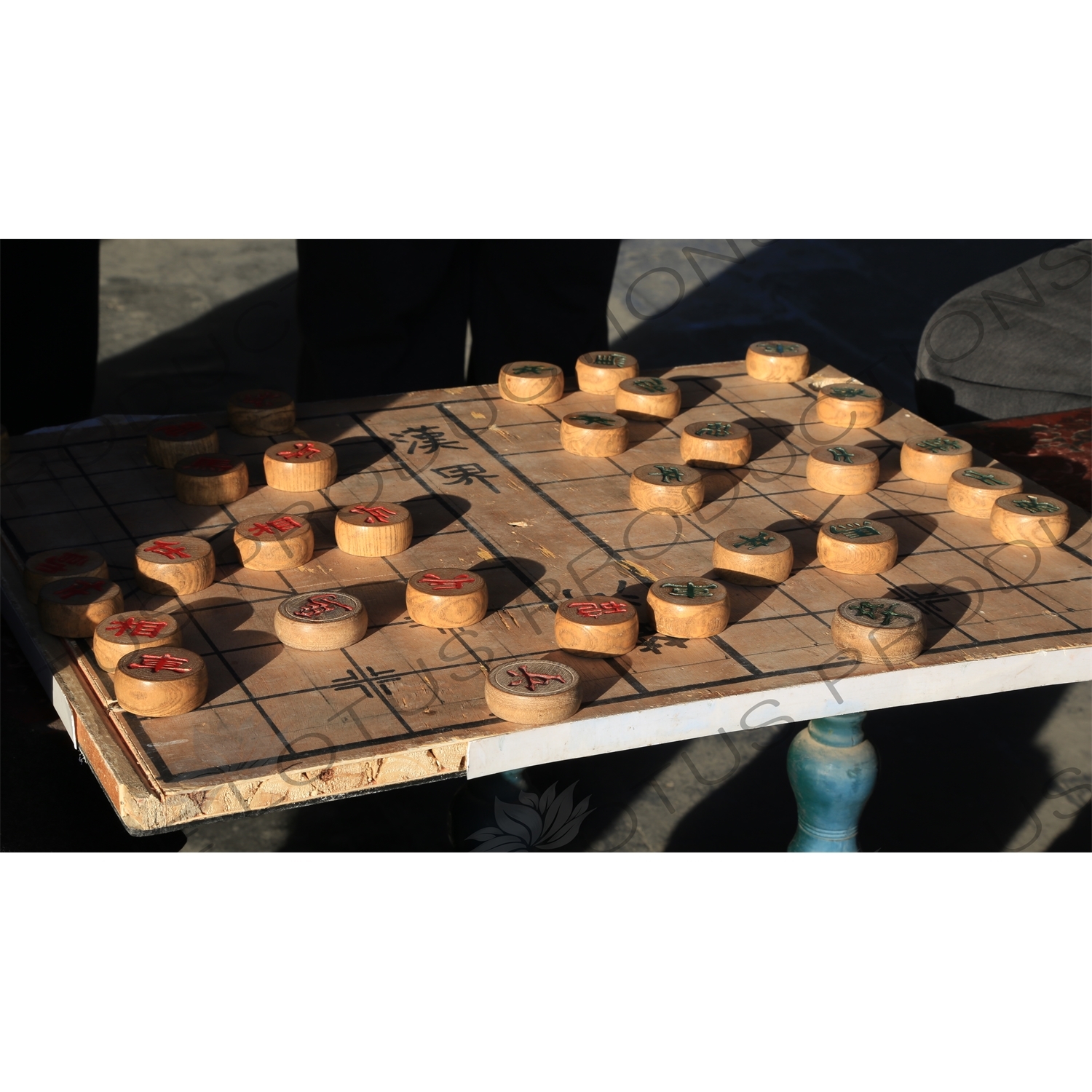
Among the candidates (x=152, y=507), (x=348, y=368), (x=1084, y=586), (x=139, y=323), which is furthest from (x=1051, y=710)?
(x=139, y=323)

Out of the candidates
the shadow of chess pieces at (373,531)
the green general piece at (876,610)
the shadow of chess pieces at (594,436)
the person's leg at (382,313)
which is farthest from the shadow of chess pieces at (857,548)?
the person's leg at (382,313)

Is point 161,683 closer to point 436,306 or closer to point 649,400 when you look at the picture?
point 649,400

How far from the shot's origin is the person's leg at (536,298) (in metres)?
3.32

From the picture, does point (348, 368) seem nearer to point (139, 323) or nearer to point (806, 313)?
point (139, 323)

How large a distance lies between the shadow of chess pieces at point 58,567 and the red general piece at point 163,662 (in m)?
0.25

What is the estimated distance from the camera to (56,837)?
1.81 metres

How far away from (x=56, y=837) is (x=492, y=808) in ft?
2.00

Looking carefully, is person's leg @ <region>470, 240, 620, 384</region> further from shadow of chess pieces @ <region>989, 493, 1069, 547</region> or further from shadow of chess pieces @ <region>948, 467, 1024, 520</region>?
shadow of chess pieces @ <region>989, 493, 1069, 547</region>

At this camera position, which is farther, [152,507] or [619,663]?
[152,507]

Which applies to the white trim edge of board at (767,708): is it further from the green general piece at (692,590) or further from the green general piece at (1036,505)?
the green general piece at (1036,505)

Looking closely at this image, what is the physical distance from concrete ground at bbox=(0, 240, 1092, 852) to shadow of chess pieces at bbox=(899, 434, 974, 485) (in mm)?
730

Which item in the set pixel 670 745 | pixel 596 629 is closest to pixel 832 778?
pixel 596 629

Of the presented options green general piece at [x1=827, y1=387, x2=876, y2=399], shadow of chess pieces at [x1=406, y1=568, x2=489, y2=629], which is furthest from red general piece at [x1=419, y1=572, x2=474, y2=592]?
green general piece at [x1=827, y1=387, x2=876, y2=399]
